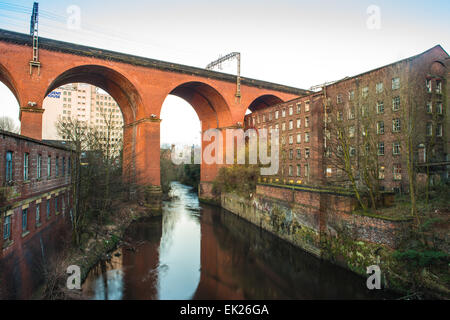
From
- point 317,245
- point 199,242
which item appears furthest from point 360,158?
point 199,242

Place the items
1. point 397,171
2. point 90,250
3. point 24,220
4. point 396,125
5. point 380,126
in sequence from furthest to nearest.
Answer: point 380,126 < point 397,171 < point 396,125 < point 90,250 < point 24,220

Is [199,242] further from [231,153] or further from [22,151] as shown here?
[231,153]

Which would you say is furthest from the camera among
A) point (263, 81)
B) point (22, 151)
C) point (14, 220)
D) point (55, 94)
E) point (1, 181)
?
point (55, 94)

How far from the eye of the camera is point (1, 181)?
24.1 feet

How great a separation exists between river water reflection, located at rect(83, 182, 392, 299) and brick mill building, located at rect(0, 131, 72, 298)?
7.74 feet

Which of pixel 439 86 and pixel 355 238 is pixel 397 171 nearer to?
pixel 439 86

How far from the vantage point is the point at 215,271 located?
503 inches

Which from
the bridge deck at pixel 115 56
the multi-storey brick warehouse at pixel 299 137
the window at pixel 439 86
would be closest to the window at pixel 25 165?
the bridge deck at pixel 115 56

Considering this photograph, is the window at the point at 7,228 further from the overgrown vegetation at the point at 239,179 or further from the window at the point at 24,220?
the overgrown vegetation at the point at 239,179

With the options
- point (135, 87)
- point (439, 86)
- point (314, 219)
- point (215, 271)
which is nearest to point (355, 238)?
point (314, 219)

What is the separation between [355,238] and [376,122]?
690cm

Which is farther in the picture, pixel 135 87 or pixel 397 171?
pixel 135 87

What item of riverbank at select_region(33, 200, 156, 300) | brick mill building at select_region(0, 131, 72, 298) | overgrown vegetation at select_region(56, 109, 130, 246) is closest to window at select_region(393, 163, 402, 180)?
riverbank at select_region(33, 200, 156, 300)
